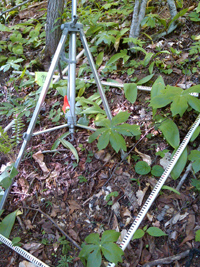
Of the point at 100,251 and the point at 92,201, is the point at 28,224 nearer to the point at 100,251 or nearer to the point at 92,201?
the point at 92,201

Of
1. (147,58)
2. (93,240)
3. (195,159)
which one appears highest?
(147,58)

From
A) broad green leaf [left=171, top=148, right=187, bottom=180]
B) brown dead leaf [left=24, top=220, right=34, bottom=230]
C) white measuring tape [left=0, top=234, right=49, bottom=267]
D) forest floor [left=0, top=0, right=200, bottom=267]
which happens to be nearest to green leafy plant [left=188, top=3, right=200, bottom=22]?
forest floor [left=0, top=0, right=200, bottom=267]

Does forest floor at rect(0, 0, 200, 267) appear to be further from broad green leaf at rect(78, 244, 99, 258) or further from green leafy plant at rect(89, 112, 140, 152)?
green leafy plant at rect(89, 112, 140, 152)

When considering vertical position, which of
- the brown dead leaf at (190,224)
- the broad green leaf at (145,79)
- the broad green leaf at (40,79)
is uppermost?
the broad green leaf at (145,79)

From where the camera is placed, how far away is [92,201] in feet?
5.22

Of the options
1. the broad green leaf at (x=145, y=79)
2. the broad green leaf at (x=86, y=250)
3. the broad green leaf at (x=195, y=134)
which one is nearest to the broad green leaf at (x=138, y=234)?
the broad green leaf at (x=86, y=250)

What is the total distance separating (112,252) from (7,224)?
75cm

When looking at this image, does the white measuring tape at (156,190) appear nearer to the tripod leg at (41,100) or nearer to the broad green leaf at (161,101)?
the broad green leaf at (161,101)

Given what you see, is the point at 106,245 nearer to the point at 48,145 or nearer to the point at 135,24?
the point at 48,145

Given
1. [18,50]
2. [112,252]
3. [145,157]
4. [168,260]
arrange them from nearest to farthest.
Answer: [112,252], [168,260], [145,157], [18,50]

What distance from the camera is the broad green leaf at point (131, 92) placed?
196 centimetres

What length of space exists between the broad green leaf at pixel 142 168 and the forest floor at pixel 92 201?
0.05 metres

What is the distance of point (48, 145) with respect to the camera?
1.94 metres

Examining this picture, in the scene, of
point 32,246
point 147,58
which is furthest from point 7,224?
point 147,58
